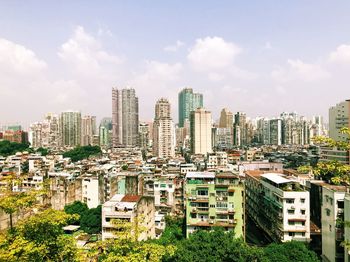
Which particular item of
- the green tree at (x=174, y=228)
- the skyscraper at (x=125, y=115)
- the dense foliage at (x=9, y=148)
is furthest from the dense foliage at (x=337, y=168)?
the skyscraper at (x=125, y=115)

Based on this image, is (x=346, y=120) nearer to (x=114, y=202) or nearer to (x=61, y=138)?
(x=114, y=202)

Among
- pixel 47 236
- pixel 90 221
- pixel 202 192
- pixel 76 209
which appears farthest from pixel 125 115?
pixel 47 236

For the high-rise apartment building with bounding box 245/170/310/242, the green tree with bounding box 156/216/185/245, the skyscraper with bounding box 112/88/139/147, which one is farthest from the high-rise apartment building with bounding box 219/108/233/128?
the high-rise apartment building with bounding box 245/170/310/242

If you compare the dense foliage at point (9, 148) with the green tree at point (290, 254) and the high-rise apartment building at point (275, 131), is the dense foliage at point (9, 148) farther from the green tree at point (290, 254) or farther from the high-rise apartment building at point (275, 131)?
the high-rise apartment building at point (275, 131)

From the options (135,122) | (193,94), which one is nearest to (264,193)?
(135,122)

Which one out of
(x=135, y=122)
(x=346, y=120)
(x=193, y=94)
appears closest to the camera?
(x=346, y=120)

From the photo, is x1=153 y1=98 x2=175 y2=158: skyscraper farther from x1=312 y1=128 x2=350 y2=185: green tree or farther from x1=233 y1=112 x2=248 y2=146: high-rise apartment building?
x1=312 y1=128 x2=350 y2=185: green tree

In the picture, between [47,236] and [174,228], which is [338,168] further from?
[174,228]
